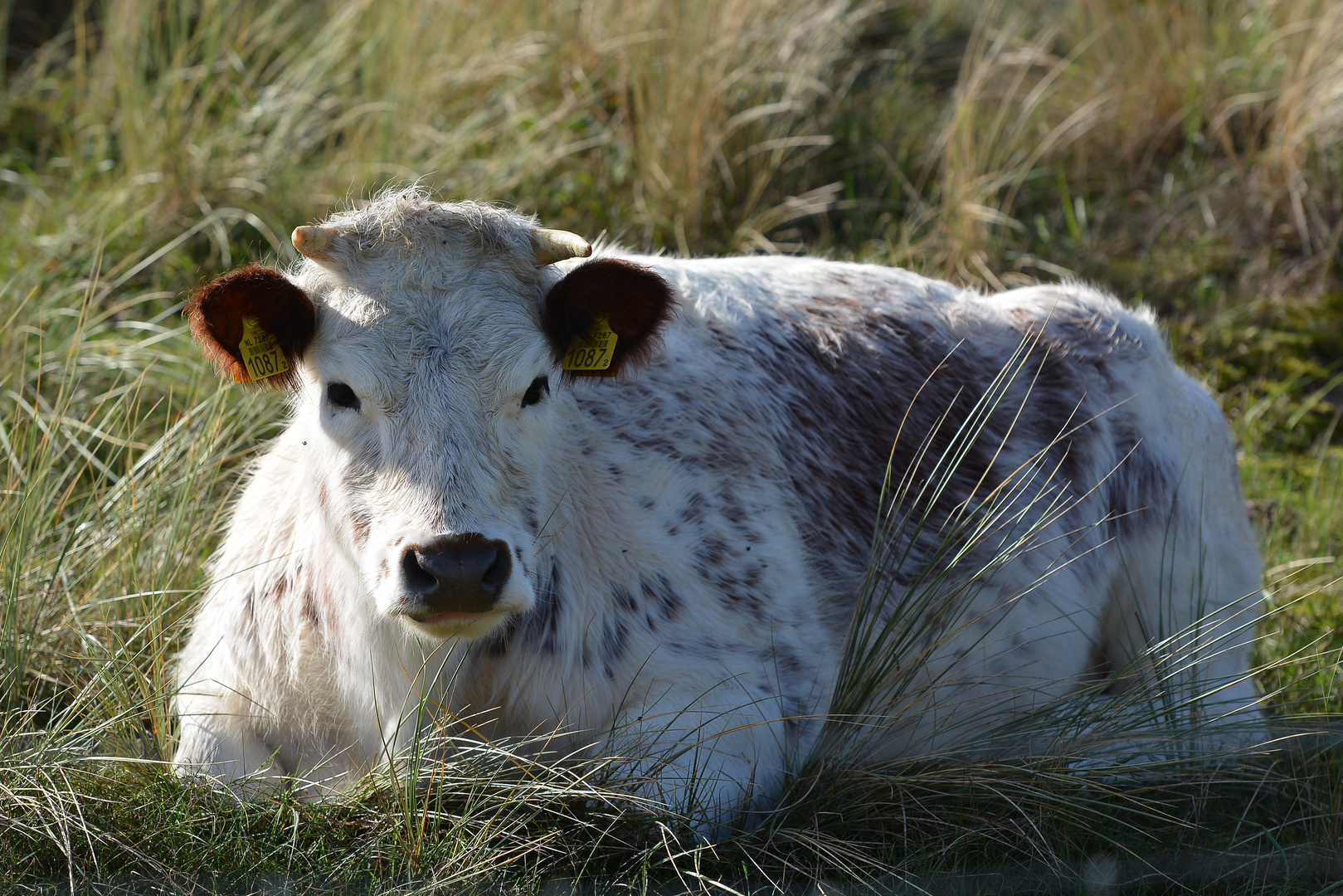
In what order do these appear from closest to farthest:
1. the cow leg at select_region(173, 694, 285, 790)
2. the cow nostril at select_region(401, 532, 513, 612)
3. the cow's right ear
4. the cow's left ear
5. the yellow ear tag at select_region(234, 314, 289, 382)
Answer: the cow nostril at select_region(401, 532, 513, 612)
the cow's right ear
the yellow ear tag at select_region(234, 314, 289, 382)
the cow's left ear
the cow leg at select_region(173, 694, 285, 790)

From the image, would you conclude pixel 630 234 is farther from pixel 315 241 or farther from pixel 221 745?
pixel 221 745

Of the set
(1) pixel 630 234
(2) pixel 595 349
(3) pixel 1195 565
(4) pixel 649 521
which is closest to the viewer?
(2) pixel 595 349

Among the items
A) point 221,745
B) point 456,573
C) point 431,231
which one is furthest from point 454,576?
point 221,745

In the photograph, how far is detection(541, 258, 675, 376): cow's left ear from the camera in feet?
11.0

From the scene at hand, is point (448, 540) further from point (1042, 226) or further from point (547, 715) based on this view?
point (1042, 226)

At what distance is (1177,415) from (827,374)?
1.55 metres

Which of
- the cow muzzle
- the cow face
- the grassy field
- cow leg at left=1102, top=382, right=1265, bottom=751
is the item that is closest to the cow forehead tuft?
the cow face

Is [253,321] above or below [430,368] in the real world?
above

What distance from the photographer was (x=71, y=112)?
7949mm

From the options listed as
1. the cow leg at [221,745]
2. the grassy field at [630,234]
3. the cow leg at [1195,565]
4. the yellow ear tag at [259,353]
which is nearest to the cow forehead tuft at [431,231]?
the yellow ear tag at [259,353]

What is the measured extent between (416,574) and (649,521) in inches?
38.4

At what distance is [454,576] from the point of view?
2863 millimetres

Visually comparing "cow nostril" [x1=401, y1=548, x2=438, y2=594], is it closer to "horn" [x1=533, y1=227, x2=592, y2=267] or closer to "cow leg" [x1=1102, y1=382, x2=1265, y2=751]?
"horn" [x1=533, y1=227, x2=592, y2=267]

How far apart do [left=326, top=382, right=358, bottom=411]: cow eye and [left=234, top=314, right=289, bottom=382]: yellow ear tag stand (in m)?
0.17
